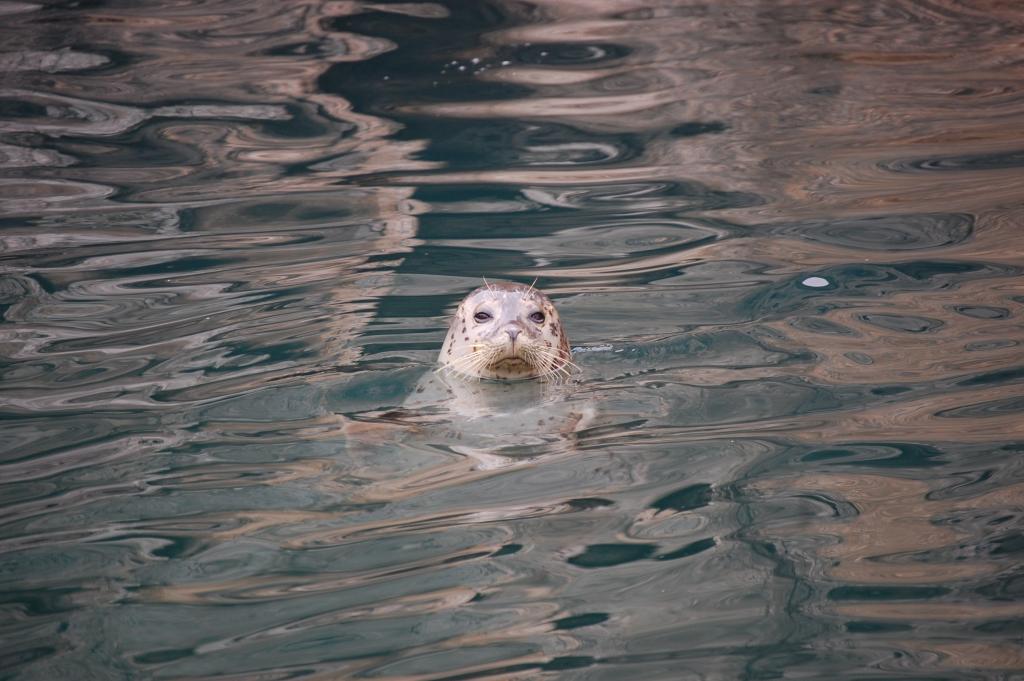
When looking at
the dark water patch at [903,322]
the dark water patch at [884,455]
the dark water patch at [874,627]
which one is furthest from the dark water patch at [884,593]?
the dark water patch at [903,322]

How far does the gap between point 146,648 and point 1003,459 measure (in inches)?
131

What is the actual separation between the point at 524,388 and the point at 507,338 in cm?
41

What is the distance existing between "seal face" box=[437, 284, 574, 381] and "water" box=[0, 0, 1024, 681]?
21cm

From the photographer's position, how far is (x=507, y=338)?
562 cm

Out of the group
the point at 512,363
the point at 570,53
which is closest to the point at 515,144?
the point at 570,53

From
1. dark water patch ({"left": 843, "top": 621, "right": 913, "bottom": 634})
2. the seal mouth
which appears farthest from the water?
the seal mouth

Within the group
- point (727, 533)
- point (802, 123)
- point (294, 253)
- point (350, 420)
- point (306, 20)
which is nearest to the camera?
point (727, 533)

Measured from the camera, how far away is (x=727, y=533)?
4.02 metres

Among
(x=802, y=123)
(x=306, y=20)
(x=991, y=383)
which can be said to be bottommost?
(x=991, y=383)

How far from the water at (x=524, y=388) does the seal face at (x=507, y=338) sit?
0.69 ft

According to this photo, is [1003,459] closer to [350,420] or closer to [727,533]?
[727,533]

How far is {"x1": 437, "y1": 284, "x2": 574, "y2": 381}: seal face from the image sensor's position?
567cm

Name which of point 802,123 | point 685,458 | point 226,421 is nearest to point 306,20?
point 802,123

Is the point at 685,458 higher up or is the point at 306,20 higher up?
the point at 306,20
